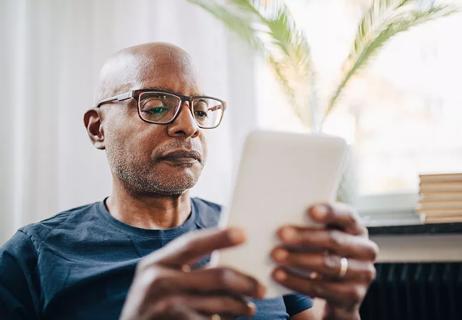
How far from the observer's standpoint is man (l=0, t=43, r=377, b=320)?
2.28ft

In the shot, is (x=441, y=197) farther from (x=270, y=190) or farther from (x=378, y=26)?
(x=270, y=190)

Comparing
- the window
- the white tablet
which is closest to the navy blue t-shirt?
the white tablet

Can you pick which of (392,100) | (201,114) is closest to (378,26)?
(392,100)

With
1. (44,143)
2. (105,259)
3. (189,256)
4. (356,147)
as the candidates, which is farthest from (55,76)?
(189,256)

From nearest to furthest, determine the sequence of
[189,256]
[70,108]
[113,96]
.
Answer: [189,256] < [113,96] < [70,108]

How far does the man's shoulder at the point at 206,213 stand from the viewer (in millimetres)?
1196

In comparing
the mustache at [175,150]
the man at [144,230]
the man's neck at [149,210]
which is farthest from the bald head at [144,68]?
the man's neck at [149,210]

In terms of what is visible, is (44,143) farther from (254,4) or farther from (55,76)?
(254,4)

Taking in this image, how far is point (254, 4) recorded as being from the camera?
1570 millimetres

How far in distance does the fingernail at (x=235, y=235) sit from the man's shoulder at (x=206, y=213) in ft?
1.92

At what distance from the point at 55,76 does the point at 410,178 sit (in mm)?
1331

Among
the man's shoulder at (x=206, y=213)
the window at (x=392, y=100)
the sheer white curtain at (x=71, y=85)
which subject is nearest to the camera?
the man's shoulder at (x=206, y=213)

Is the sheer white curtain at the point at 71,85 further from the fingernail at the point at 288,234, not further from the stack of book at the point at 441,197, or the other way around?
the fingernail at the point at 288,234

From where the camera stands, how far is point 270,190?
68cm
